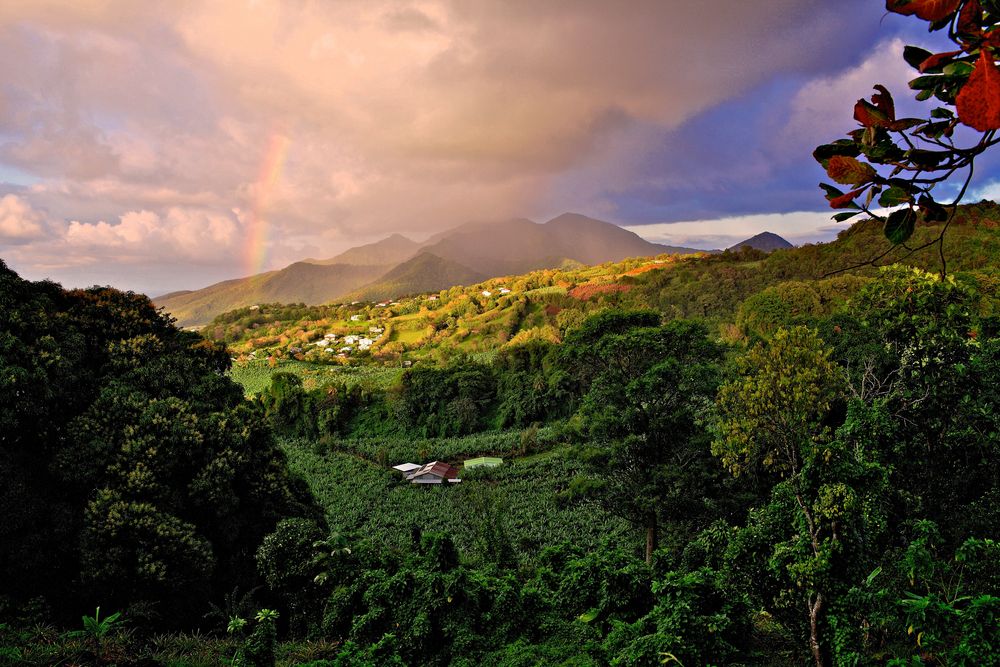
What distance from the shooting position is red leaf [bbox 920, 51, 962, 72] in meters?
1.13

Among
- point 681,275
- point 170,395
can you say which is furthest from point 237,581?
point 681,275

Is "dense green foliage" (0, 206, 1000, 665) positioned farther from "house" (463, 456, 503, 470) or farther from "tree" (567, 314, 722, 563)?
"house" (463, 456, 503, 470)

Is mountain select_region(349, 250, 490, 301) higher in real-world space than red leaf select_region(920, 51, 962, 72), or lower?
higher

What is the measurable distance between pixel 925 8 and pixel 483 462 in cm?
3106

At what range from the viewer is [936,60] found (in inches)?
45.6

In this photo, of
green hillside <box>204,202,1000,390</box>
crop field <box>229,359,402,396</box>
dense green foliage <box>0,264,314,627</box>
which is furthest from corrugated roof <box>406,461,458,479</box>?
crop field <box>229,359,402,396</box>

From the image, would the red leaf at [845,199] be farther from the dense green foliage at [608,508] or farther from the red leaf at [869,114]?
the dense green foliage at [608,508]

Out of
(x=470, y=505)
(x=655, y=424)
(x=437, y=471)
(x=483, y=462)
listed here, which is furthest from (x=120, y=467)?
(x=483, y=462)

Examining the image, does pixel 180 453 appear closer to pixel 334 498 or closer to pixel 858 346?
pixel 334 498

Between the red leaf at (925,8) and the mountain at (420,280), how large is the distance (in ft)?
494

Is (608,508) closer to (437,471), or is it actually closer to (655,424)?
(655,424)

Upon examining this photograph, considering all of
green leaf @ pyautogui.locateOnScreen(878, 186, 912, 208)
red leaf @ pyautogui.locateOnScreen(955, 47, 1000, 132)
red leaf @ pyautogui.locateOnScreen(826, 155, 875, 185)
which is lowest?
green leaf @ pyautogui.locateOnScreen(878, 186, 912, 208)

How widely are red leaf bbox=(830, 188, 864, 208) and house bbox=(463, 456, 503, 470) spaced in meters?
29.3

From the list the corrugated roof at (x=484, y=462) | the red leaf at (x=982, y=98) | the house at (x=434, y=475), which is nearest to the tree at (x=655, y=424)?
the red leaf at (x=982, y=98)
